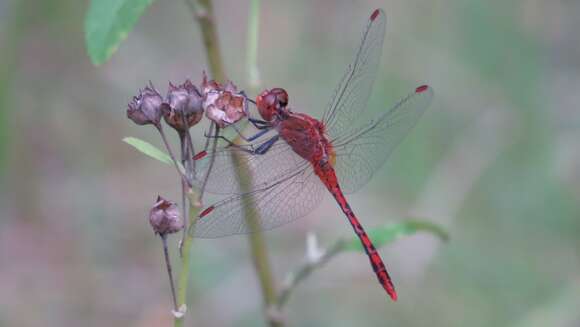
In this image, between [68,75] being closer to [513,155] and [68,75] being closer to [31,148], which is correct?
Result: [31,148]

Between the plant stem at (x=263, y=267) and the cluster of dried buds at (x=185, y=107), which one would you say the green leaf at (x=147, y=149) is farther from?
the plant stem at (x=263, y=267)

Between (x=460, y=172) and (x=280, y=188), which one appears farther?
(x=460, y=172)

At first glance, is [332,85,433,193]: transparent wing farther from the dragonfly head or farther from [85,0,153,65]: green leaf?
[85,0,153,65]: green leaf

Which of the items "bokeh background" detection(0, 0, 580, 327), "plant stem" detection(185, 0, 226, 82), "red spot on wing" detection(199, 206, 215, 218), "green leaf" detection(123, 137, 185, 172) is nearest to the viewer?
"green leaf" detection(123, 137, 185, 172)

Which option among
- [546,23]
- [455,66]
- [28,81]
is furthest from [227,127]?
[546,23]

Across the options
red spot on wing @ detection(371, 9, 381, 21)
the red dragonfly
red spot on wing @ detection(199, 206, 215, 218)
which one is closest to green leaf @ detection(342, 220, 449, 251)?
the red dragonfly

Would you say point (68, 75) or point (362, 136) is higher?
point (68, 75)

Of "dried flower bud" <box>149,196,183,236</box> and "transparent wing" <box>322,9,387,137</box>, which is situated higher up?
"transparent wing" <box>322,9,387,137</box>
